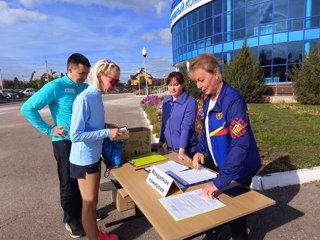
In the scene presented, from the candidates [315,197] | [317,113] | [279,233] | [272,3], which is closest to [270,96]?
[317,113]

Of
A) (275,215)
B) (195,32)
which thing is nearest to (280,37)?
(195,32)

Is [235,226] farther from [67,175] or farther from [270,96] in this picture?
[270,96]

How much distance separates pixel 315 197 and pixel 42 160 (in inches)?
232

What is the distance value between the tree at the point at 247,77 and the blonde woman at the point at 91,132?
14.8 metres

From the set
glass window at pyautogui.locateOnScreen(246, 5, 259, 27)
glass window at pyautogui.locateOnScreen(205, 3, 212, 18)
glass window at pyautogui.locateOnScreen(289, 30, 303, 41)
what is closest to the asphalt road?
glass window at pyautogui.locateOnScreen(289, 30, 303, 41)

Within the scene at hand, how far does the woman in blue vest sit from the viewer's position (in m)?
3.06

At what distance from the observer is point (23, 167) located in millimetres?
5961

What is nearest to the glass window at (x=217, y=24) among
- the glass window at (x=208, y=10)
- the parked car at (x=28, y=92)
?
the glass window at (x=208, y=10)

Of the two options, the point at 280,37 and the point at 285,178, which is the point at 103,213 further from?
the point at 280,37

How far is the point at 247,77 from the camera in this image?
1593 centimetres

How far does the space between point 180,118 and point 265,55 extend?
74.9ft

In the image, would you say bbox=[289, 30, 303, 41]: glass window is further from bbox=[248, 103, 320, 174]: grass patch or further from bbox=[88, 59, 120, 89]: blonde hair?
bbox=[88, 59, 120, 89]: blonde hair

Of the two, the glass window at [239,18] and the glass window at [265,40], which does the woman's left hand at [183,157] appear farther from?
the glass window at [239,18]

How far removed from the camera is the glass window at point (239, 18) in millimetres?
23688
